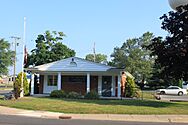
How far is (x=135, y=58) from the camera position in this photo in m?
78.5

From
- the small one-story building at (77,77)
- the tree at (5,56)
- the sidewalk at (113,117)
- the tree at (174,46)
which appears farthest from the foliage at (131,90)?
the tree at (5,56)

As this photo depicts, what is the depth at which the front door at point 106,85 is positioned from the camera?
39750 mm

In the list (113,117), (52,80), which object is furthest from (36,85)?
(113,117)

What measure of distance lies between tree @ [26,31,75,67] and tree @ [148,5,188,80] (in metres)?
29.5

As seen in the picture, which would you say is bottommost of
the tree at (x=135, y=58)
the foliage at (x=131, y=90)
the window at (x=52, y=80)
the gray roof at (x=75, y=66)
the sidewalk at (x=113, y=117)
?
the sidewalk at (x=113, y=117)

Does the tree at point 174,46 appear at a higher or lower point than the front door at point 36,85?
higher

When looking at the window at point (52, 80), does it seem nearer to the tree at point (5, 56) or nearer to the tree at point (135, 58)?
the tree at point (135, 58)

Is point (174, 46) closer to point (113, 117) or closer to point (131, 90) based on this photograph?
point (113, 117)

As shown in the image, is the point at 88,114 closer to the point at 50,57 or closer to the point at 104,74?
the point at 104,74

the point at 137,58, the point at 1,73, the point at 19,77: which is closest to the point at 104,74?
the point at 19,77

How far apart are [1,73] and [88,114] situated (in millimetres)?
83642

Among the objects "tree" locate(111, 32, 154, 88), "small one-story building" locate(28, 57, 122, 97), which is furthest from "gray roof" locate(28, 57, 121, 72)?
"tree" locate(111, 32, 154, 88)

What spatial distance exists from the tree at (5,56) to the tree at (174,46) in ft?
249

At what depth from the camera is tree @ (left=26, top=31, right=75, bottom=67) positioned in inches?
2219
